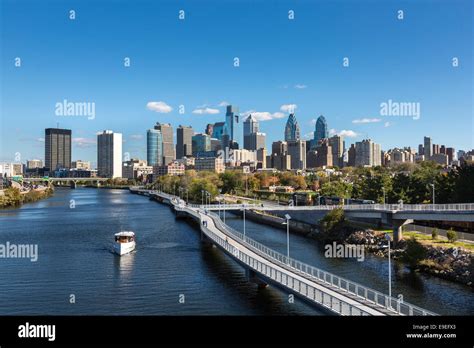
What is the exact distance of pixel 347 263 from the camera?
40906mm

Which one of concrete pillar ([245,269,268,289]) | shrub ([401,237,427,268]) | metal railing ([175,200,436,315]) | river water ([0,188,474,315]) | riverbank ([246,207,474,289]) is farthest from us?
shrub ([401,237,427,268])

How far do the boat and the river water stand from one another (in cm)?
83

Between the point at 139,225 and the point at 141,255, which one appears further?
the point at 139,225

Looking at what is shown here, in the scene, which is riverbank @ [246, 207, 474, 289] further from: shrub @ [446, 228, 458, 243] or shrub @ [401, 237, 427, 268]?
shrub @ [446, 228, 458, 243]

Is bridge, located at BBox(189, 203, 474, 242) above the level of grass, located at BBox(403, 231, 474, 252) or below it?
above

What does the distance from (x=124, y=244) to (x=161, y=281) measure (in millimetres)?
12942

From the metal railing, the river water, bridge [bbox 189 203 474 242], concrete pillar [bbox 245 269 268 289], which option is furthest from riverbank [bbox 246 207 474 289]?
concrete pillar [bbox 245 269 268 289]

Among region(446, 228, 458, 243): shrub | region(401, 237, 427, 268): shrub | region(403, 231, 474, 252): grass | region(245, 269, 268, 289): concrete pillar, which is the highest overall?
region(446, 228, 458, 243): shrub

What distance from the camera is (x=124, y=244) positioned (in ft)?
151

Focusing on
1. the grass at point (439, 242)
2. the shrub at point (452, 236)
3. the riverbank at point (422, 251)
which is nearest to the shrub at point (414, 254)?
the riverbank at point (422, 251)

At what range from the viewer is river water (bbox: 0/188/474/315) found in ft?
91.5

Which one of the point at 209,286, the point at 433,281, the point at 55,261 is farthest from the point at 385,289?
the point at 55,261
